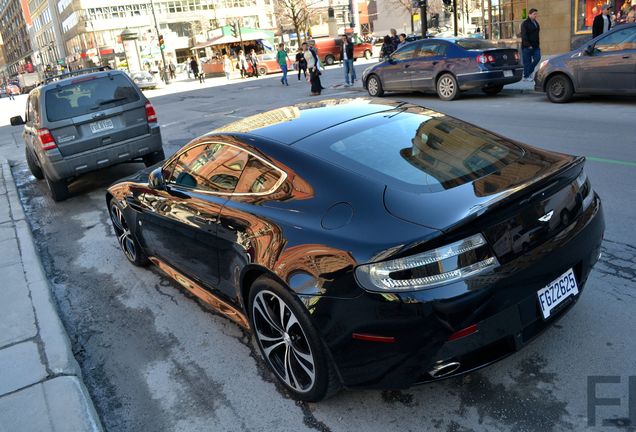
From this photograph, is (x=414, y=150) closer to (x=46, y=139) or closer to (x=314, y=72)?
(x=46, y=139)

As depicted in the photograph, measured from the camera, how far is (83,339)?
4148mm

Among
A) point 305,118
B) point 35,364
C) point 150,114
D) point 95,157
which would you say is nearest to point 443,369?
point 305,118

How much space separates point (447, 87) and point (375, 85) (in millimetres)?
2840

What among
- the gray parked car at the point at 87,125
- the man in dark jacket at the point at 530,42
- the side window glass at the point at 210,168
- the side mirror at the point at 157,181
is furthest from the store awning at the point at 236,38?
the side window glass at the point at 210,168

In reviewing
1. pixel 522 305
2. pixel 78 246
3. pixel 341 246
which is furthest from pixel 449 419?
pixel 78 246

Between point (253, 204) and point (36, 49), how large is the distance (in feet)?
514

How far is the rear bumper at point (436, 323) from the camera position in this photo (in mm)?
→ 2395

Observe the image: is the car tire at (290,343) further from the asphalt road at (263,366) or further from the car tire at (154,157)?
the car tire at (154,157)

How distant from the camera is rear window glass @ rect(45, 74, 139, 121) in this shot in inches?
319

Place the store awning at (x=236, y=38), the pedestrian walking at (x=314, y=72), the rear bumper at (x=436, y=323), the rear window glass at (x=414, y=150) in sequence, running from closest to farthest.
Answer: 1. the rear bumper at (x=436, y=323)
2. the rear window glass at (x=414, y=150)
3. the pedestrian walking at (x=314, y=72)
4. the store awning at (x=236, y=38)

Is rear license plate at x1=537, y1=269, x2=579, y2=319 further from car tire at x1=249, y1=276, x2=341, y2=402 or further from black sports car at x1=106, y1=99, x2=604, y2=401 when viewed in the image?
car tire at x1=249, y1=276, x2=341, y2=402

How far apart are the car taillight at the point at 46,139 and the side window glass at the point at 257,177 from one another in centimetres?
583

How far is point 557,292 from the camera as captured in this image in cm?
276

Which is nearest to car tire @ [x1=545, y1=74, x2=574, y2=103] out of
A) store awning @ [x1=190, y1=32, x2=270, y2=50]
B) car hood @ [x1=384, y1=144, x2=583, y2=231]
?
car hood @ [x1=384, y1=144, x2=583, y2=231]
